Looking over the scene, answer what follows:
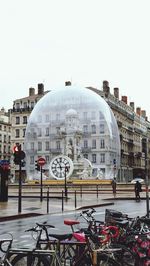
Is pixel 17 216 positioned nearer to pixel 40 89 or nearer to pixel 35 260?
pixel 35 260

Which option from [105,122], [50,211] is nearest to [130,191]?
[105,122]

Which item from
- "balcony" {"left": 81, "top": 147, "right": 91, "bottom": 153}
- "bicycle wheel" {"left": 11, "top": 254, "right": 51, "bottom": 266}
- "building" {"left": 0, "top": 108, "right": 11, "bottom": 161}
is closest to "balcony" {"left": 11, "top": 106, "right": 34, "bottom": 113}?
"building" {"left": 0, "top": 108, "right": 11, "bottom": 161}

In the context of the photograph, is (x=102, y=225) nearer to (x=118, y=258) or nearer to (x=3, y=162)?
(x=118, y=258)

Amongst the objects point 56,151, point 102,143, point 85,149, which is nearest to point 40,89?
point 56,151

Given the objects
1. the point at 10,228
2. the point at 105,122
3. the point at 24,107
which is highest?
the point at 24,107

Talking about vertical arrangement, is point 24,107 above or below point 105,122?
above

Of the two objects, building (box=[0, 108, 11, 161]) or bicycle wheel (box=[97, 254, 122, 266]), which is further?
building (box=[0, 108, 11, 161])

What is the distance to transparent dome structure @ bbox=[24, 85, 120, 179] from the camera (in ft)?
182

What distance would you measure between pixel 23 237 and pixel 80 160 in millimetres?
43267

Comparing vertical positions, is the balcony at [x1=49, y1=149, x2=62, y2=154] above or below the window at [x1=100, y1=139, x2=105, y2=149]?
below

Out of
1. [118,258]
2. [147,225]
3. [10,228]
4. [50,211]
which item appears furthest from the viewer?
[50,211]

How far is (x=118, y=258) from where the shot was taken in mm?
6320

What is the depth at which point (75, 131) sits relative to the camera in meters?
55.3

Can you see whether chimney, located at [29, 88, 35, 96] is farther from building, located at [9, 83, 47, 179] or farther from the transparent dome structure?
the transparent dome structure
